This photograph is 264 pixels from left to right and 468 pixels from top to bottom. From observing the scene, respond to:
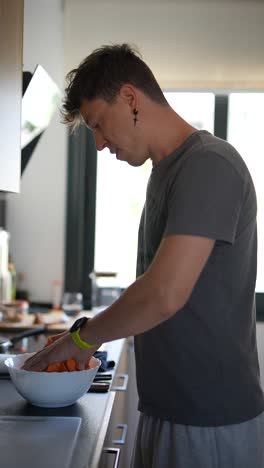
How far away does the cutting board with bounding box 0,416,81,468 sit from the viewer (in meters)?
0.95

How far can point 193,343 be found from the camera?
110cm

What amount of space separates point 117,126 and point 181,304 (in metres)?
0.41

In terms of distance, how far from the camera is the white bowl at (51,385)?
117cm

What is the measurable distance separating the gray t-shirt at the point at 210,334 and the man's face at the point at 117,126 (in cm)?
8

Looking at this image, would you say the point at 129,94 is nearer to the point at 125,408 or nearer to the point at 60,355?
the point at 60,355

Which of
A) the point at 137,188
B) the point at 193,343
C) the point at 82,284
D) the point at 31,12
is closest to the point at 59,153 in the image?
the point at 137,188

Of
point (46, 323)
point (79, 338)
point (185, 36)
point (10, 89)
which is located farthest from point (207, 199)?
point (185, 36)

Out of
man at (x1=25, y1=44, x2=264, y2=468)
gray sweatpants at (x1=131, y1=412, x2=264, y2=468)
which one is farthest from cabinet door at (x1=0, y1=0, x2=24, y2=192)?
gray sweatpants at (x1=131, y1=412, x2=264, y2=468)

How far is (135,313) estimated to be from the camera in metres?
1.01

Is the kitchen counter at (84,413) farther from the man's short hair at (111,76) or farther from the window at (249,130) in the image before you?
the window at (249,130)

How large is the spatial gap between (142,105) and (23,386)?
2.10 ft

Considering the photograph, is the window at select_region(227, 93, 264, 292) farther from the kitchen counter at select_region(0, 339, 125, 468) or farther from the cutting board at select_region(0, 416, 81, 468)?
the cutting board at select_region(0, 416, 81, 468)

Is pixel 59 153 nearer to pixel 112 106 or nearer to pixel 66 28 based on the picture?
pixel 66 28

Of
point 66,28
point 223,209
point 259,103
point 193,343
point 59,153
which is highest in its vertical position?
point 66,28
